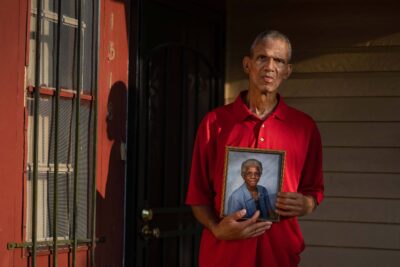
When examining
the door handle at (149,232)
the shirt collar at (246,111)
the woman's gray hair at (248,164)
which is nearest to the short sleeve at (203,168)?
the shirt collar at (246,111)

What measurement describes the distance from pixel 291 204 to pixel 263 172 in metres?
0.17

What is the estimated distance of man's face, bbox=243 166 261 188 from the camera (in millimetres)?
3369

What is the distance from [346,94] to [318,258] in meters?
0.94

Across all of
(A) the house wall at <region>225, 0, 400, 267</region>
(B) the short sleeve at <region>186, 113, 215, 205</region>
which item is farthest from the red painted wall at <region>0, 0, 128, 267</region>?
(A) the house wall at <region>225, 0, 400, 267</region>

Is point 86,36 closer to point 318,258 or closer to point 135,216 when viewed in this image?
point 135,216

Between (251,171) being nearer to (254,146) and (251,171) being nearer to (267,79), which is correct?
(254,146)

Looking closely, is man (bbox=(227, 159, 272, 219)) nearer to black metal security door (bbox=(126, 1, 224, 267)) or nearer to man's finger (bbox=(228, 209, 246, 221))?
man's finger (bbox=(228, 209, 246, 221))

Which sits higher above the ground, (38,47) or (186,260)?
(38,47)

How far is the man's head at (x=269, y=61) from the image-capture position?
3.49 m

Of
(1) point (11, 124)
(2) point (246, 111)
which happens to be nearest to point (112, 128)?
(1) point (11, 124)

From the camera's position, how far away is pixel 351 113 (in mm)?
5145

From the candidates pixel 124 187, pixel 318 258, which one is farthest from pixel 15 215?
pixel 318 258

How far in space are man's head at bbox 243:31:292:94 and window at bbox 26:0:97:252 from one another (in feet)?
2.60

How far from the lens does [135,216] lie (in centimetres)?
427
